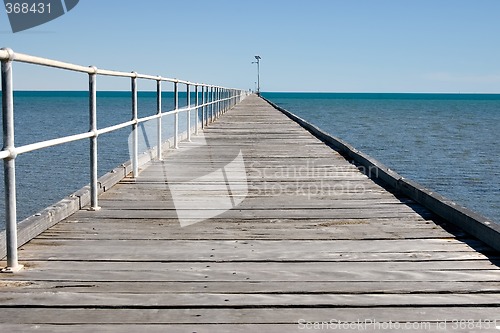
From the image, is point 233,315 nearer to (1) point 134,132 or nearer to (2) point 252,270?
(2) point 252,270

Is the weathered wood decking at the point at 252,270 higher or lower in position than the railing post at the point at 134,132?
lower

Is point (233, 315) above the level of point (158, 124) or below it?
below

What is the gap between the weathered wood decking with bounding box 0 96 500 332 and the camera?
2.75m

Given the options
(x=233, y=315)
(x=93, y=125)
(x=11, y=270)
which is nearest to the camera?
(x=233, y=315)

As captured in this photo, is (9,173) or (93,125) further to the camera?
(93,125)

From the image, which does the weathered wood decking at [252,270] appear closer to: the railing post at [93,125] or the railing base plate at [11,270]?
the railing base plate at [11,270]

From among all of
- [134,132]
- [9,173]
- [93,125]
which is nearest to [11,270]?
[9,173]

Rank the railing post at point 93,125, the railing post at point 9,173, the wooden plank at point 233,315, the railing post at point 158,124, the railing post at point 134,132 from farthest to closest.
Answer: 1. the railing post at point 158,124
2. the railing post at point 134,132
3. the railing post at point 93,125
4. the railing post at point 9,173
5. the wooden plank at point 233,315

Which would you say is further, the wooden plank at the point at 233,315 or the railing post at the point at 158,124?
the railing post at the point at 158,124

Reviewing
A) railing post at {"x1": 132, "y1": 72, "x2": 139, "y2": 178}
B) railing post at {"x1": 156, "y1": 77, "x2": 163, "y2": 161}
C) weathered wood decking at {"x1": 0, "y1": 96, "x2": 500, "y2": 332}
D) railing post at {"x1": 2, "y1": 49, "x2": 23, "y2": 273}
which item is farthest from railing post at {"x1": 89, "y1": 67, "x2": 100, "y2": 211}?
railing post at {"x1": 156, "y1": 77, "x2": 163, "y2": 161}

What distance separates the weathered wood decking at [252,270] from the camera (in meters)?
2.75

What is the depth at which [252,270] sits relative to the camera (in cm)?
341

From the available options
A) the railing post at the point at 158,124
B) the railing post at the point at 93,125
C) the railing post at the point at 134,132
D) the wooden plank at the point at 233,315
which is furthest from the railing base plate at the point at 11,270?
the railing post at the point at 158,124

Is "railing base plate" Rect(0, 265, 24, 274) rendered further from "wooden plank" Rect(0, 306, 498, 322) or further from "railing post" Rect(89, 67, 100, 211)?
"railing post" Rect(89, 67, 100, 211)
